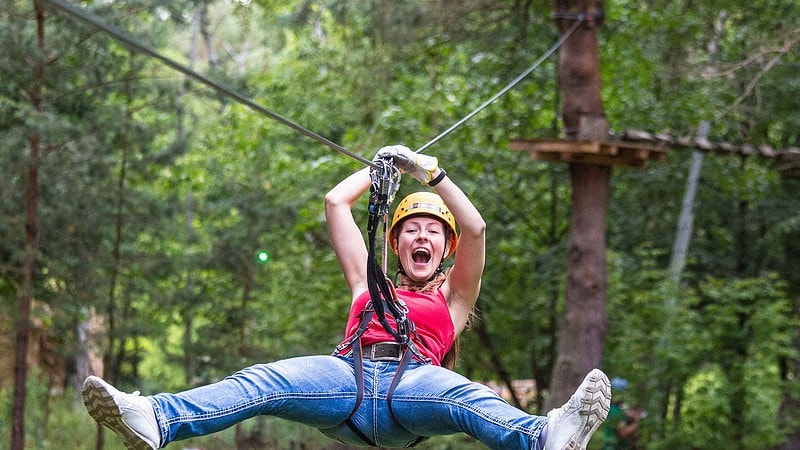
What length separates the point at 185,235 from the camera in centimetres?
1797

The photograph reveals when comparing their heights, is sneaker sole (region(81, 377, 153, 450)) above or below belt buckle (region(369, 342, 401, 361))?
below

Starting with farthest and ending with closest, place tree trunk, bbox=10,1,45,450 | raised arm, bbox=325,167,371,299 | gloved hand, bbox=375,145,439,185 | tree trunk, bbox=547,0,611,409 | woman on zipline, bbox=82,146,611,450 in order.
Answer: tree trunk, bbox=547,0,611,409
tree trunk, bbox=10,1,45,450
raised arm, bbox=325,167,371,299
gloved hand, bbox=375,145,439,185
woman on zipline, bbox=82,146,611,450

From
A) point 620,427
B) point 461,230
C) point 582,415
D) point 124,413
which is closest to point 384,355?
point 461,230

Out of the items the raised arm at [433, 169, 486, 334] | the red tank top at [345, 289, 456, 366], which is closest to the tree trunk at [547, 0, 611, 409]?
the raised arm at [433, 169, 486, 334]

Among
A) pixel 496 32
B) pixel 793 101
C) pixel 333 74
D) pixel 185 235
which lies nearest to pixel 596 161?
pixel 496 32

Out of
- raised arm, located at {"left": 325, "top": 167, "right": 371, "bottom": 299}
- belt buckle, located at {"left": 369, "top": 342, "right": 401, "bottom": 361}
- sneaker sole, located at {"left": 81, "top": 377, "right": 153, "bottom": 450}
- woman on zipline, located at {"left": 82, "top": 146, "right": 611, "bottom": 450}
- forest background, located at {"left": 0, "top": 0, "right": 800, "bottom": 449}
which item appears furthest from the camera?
forest background, located at {"left": 0, "top": 0, "right": 800, "bottom": 449}

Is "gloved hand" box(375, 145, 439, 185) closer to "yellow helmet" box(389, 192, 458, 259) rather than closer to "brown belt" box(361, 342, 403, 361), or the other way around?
"yellow helmet" box(389, 192, 458, 259)

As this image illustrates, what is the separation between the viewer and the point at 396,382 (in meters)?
3.46

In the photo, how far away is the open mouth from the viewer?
4.01 meters

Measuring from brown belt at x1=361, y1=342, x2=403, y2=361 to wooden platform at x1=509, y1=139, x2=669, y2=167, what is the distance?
21.4 ft

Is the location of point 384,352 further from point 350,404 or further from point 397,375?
point 350,404

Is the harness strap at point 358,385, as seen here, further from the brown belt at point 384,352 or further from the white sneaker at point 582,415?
the white sneaker at point 582,415

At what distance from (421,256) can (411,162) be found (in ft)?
1.25

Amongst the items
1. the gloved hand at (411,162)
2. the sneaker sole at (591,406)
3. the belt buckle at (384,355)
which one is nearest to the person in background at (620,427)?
the gloved hand at (411,162)
